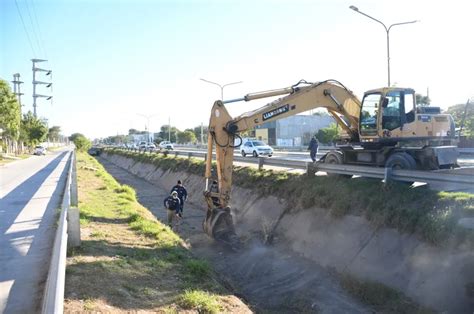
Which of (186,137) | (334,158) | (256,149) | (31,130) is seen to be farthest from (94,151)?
(334,158)

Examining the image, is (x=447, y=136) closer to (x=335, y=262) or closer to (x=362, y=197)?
(x=362, y=197)

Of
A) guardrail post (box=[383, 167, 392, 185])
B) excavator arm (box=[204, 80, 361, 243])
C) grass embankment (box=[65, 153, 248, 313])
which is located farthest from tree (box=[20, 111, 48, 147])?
guardrail post (box=[383, 167, 392, 185])

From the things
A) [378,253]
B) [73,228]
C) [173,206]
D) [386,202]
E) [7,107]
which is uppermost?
[7,107]

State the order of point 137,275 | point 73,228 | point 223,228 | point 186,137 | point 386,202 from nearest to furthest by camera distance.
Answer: point 137,275 → point 73,228 → point 386,202 → point 223,228 → point 186,137

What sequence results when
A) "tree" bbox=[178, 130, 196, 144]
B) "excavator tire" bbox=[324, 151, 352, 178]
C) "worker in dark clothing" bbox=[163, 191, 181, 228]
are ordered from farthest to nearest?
"tree" bbox=[178, 130, 196, 144]
"worker in dark clothing" bbox=[163, 191, 181, 228]
"excavator tire" bbox=[324, 151, 352, 178]

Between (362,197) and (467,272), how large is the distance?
383cm

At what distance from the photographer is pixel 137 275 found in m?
7.76

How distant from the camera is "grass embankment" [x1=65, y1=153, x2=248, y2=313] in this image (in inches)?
253

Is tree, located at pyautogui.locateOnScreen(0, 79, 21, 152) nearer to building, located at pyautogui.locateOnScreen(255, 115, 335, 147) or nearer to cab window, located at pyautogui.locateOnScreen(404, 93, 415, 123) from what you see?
cab window, located at pyautogui.locateOnScreen(404, 93, 415, 123)

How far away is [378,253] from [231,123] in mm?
5833

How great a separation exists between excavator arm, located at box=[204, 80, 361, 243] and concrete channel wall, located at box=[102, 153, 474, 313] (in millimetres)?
1920

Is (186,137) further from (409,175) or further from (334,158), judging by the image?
(409,175)

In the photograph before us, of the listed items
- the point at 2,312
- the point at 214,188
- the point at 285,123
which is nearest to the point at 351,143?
the point at 214,188

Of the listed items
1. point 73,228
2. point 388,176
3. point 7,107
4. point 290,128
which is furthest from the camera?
point 290,128
